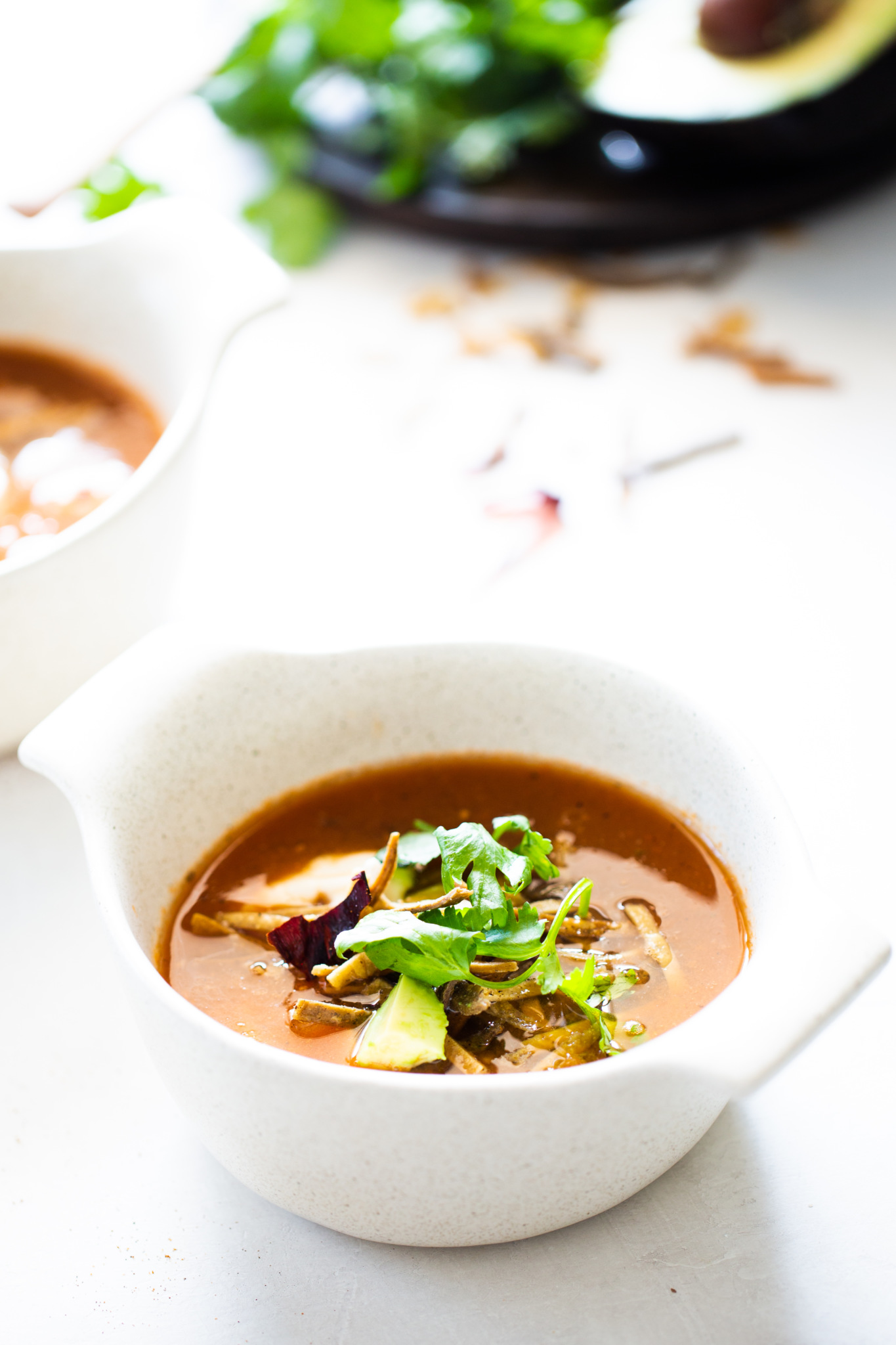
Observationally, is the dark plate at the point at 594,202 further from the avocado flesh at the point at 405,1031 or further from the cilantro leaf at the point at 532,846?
the avocado flesh at the point at 405,1031

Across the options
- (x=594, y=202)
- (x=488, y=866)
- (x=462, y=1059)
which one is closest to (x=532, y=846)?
(x=488, y=866)

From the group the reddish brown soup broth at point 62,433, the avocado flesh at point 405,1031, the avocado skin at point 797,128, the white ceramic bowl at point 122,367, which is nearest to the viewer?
the avocado flesh at point 405,1031

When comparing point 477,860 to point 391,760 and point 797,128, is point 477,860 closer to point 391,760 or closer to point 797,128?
point 391,760

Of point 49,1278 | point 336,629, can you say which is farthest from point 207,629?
point 49,1278

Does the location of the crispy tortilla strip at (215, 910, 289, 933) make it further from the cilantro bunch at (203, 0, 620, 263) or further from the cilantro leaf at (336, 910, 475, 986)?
the cilantro bunch at (203, 0, 620, 263)

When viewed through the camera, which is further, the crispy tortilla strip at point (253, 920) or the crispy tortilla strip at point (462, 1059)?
the crispy tortilla strip at point (253, 920)

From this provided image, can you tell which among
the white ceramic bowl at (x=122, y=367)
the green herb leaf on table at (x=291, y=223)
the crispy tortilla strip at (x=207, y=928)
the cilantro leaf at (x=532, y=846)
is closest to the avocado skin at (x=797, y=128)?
the green herb leaf on table at (x=291, y=223)

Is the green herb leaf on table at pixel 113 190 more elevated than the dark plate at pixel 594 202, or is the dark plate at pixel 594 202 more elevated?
the green herb leaf on table at pixel 113 190
